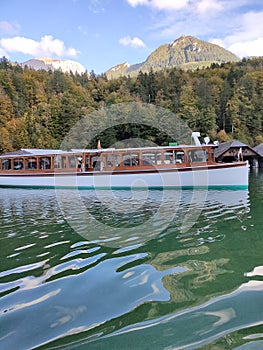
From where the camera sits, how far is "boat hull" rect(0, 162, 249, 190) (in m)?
14.6

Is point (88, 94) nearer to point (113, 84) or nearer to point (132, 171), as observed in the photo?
point (113, 84)

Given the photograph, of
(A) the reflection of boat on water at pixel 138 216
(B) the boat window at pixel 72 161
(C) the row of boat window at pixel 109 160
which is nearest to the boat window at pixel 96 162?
(C) the row of boat window at pixel 109 160

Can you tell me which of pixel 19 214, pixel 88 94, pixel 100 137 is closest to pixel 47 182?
pixel 19 214

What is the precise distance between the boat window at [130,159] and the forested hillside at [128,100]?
26103 mm

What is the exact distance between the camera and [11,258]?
15.5ft

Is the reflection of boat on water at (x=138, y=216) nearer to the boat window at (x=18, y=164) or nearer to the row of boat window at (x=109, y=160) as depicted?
the row of boat window at (x=109, y=160)

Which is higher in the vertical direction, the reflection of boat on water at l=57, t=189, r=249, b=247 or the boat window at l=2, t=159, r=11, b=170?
the boat window at l=2, t=159, r=11, b=170

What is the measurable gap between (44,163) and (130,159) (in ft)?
16.4

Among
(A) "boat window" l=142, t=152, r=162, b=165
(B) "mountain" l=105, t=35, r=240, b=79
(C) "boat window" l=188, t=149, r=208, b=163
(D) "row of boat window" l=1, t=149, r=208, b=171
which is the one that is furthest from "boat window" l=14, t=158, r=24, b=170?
(B) "mountain" l=105, t=35, r=240, b=79

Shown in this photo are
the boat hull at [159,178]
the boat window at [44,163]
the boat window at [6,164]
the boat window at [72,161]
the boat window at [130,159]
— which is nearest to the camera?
the boat hull at [159,178]

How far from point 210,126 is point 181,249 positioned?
44.7 metres

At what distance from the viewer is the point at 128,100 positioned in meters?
51.4

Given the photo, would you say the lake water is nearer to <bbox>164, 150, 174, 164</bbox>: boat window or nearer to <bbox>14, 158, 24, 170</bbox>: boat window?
<bbox>164, 150, 174, 164</bbox>: boat window

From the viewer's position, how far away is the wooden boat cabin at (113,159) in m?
15.4
